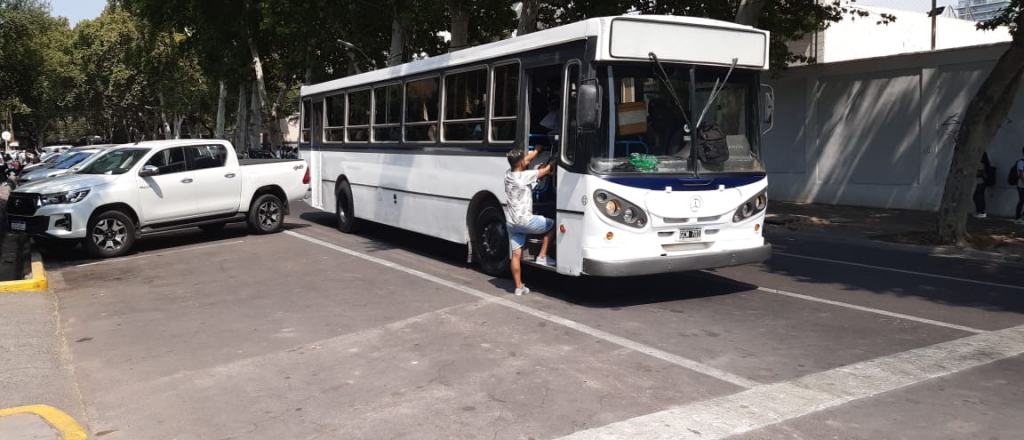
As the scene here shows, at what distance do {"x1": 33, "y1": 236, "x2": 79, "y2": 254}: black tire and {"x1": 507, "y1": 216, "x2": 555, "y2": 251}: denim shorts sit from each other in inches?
313

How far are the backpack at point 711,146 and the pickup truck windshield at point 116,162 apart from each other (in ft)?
31.6

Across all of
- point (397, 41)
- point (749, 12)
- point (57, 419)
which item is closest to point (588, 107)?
point (57, 419)

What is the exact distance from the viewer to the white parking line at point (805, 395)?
16.0ft

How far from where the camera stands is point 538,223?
29.0 ft

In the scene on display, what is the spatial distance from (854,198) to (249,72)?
3007cm

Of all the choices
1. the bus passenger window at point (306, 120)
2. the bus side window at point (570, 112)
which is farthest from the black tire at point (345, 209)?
the bus side window at point (570, 112)

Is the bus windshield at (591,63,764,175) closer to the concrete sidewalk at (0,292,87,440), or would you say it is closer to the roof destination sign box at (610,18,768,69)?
the roof destination sign box at (610,18,768,69)

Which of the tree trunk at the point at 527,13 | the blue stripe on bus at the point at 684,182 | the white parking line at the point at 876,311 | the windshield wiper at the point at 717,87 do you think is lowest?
the white parking line at the point at 876,311

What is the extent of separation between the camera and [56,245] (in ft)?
46.5

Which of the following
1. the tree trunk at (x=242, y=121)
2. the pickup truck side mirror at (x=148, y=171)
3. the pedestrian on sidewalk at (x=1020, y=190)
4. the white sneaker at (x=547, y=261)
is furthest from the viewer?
the tree trunk at (x=242, y=121)

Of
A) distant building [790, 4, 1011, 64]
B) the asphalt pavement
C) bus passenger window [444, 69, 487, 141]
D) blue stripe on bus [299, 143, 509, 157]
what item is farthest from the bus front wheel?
distant building [790, 4, 1011, 64]

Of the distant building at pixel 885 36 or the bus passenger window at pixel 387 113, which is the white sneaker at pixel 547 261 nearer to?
the bus passenger window at pixel 387 113

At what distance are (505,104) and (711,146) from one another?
255 cm

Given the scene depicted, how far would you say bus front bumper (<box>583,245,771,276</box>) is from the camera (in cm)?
802
